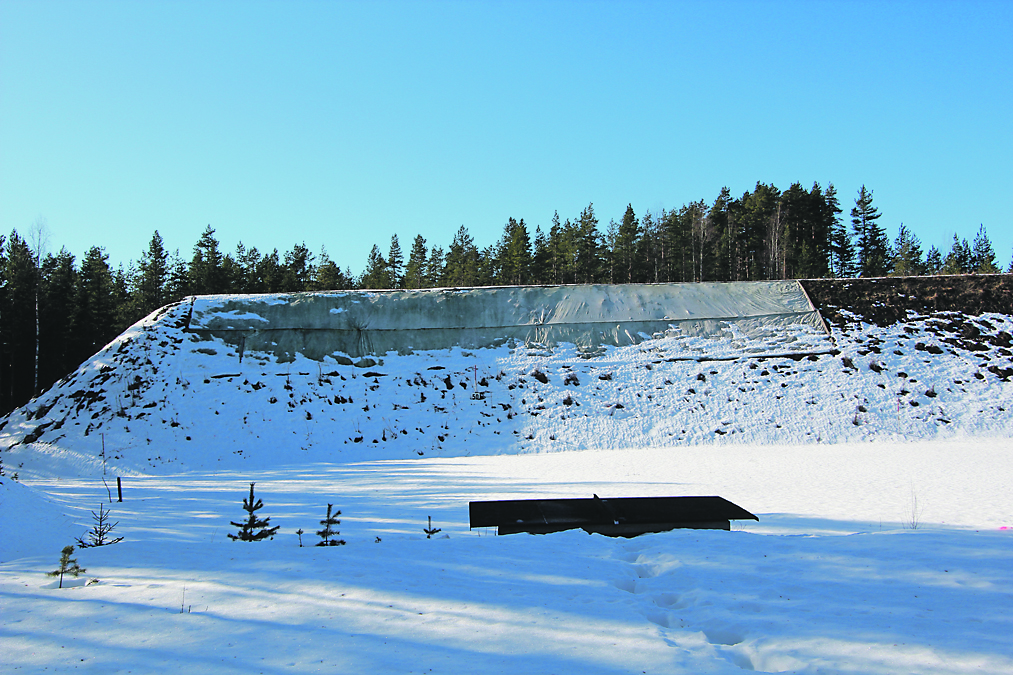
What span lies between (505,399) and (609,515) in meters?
15.0

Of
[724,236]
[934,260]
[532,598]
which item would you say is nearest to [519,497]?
[532,598]

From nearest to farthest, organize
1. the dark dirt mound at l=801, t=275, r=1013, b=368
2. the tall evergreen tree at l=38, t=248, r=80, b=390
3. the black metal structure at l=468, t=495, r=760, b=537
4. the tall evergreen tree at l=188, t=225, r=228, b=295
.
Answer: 1. the black metal structure at l=468, t=495, r=760, b=537
2. the dark dirt mound at l=801, t=275, r=1013, b=368
3. the tall evergreen tree at l=38, t=248, r=80, b=390
4. the tall evergreen tree at l=188, t=225, r=228, b=295

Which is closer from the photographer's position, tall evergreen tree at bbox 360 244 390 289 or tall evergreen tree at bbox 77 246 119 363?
tall evergreen tree at bbox 77 246 119 363

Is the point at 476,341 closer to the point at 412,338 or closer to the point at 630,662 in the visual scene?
the point at 412,338

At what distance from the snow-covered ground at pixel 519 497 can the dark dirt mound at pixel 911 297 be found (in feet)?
3.57

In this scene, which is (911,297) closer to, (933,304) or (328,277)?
(933,304)

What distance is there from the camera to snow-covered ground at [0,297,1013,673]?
16.1ft

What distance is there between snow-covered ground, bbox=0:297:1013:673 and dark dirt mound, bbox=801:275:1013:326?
42.8 inches

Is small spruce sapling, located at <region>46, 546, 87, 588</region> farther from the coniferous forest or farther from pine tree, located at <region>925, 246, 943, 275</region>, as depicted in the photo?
pine tree, located at <region>925, 246, 943, 275</region>

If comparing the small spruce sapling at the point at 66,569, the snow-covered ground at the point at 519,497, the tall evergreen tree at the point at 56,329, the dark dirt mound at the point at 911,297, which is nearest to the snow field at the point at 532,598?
the snow-covered ground at the point at 519,497

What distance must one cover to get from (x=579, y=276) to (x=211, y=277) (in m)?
34.4

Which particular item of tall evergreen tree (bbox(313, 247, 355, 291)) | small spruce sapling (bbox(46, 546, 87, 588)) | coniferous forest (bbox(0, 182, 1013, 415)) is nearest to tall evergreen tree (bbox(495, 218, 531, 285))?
coniferous forest (bbox(0, 182, 1013, 415))

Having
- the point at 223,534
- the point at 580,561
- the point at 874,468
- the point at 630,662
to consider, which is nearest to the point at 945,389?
the point at 874,468

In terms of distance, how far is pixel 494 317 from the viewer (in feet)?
93.9
